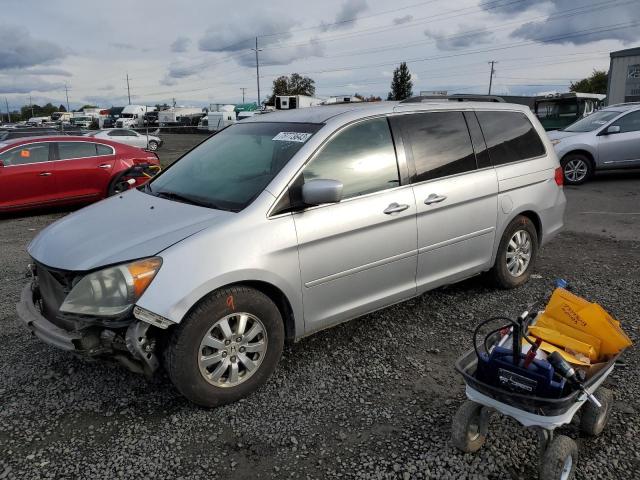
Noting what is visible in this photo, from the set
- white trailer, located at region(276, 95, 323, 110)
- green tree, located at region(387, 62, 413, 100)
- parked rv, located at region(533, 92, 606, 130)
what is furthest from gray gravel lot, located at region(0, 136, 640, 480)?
green tree, located at region(387, 62, 413, 100)

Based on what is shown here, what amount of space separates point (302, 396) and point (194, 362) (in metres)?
0.73

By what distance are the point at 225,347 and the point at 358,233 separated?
1117mm

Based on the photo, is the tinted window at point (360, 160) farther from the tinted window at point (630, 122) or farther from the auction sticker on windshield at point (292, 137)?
the tinted window at point (630, 122)

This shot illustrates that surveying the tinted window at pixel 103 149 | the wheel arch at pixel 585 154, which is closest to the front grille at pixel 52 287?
the tinted window at pixel 103 149

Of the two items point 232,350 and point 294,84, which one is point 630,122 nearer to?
point 232,350

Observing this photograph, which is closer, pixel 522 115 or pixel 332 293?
pixel 332 293

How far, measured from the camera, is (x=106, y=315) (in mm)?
2701

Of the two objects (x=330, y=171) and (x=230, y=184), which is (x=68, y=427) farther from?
(x=330, y=171)

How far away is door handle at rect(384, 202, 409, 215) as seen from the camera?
3.53m

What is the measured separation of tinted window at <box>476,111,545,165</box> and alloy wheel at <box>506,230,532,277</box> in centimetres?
69

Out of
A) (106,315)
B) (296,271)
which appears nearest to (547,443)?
(296,271)

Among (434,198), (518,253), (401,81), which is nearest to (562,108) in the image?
(518,253)

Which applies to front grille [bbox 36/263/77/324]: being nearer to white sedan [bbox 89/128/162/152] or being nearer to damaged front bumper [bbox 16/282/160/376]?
damaged front bumper [bbox 16/282/160/376]

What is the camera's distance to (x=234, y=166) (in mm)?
3672
